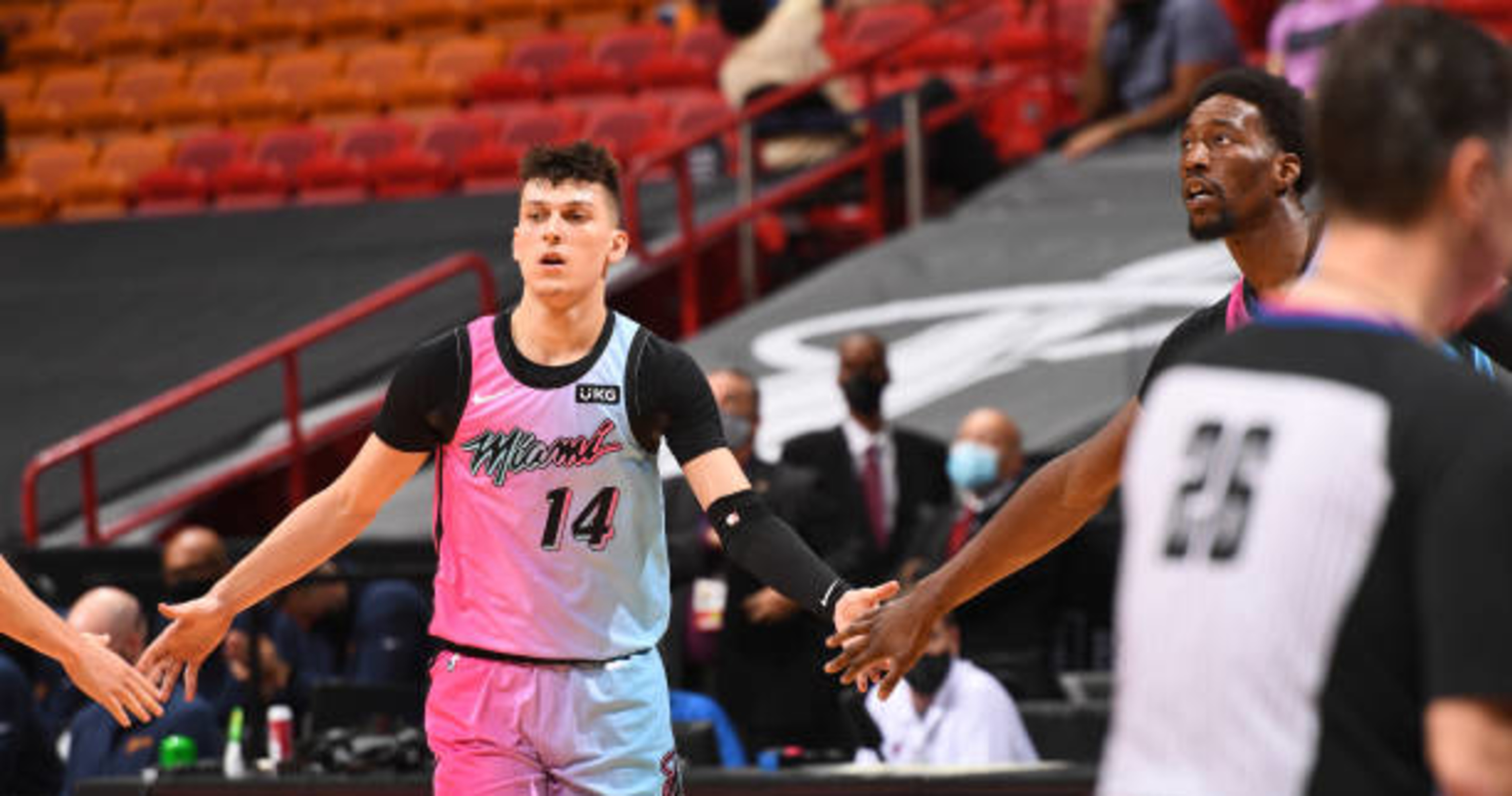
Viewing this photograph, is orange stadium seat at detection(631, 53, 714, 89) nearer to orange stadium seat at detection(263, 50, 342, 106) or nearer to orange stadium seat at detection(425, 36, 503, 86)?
orange stadium seat at detection(425, 36, 503, 86)

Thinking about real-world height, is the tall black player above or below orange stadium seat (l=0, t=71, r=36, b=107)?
below

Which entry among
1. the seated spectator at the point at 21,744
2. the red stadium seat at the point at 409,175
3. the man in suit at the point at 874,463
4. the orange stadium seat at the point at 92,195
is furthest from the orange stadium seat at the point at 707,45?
the seated spectator at the point at 21,744

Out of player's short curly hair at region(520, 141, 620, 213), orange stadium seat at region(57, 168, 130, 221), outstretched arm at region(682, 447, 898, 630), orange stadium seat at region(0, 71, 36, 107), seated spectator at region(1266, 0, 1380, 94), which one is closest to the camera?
outstretched arm at region(682, 447, 898, 630)

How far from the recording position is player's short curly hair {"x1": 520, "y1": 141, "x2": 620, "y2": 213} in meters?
5.38

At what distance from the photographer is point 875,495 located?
958 centimetres

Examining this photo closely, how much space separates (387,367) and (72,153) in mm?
6840

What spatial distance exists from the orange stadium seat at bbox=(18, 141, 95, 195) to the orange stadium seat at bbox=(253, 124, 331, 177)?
1.72 meters

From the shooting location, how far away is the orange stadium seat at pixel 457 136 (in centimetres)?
1703

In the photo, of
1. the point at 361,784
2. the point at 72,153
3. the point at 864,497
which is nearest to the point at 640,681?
the point at 361,784

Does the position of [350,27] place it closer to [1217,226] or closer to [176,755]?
[176,755]

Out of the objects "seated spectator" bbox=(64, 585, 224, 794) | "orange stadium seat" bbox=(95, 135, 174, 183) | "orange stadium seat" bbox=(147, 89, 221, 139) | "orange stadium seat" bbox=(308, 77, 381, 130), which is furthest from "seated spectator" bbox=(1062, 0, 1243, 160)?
"orange stadium seat" bbox=(147, 89, 221, 139)

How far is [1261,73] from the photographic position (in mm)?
4613

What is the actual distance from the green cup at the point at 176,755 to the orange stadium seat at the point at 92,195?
419 inches

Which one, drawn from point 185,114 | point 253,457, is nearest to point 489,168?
point 185,114
